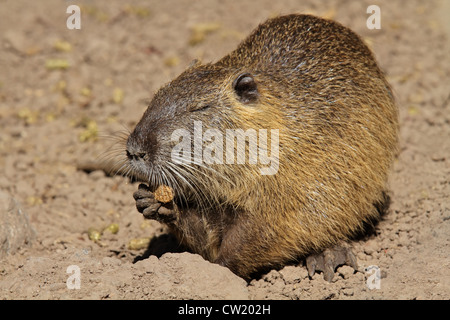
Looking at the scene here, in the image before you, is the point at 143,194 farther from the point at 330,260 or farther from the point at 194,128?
the point at 330,260

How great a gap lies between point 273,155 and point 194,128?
0.55 meters

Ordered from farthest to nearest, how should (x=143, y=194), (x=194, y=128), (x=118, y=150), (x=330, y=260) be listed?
1. (x=118, y=150)
2. (x=330, y=260)
3. (x=143, y=194)
4. (x=194, y=128)

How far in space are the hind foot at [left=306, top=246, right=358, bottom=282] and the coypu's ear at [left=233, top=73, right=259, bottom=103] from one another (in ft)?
3.96

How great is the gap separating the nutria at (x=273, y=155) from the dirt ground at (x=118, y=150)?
330 millimetres

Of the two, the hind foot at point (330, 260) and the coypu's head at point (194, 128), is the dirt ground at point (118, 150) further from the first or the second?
the coypu's head at point (194, 128)

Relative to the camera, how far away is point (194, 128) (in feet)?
12.4

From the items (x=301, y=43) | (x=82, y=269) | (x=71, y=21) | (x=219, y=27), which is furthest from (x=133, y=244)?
(x=71, y=21)

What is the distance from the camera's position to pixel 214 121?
3.81 meters

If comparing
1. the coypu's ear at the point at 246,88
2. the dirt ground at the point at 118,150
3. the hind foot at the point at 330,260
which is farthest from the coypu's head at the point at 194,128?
the hind foot at the point at 330,260

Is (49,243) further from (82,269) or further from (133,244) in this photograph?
(82,269)

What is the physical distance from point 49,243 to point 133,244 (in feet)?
2.11

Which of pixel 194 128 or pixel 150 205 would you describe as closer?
pixel 194 128

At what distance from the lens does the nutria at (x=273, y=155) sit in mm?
3797

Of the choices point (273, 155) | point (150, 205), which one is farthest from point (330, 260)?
point (150, 205)
